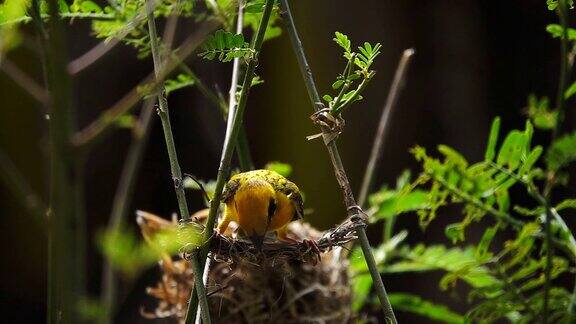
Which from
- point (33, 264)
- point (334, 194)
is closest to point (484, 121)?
point (334, 194)

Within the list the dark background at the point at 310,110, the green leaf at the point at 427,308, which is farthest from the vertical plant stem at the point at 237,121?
the dark background at the point at 310,110

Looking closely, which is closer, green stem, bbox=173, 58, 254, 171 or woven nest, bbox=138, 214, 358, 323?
green stem, bbox=173, 58, 254, 171

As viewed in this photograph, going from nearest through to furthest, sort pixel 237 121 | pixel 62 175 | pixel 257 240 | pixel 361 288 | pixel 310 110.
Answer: pixel 62 175 < pixel 237 121 < pixel 257 240 < pixel 361 288 < pixel 310 110

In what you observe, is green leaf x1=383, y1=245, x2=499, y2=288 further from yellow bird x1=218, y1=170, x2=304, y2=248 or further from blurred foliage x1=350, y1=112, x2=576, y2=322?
yellow bird x1=218, y1=170, x2=304, y2=248

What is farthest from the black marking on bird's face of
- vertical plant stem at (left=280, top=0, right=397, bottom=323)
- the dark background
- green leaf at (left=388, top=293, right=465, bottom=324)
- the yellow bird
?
the dark background

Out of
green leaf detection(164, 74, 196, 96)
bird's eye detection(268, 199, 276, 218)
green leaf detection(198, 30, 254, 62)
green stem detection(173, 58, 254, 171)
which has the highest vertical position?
green leaf detection(198, 30, 254, 62)

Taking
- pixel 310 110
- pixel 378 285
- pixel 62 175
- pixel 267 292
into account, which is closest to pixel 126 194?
pixel 267 292

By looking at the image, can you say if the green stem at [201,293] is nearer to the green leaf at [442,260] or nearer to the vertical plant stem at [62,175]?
the vertical plant stem at [62,175]

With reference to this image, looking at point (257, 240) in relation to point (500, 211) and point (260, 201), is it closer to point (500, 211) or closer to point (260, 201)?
point (260, 201)
